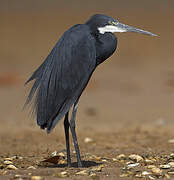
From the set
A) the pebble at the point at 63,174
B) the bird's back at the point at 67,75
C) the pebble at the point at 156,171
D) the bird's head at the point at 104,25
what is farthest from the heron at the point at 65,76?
the pebble at the point at 156,171

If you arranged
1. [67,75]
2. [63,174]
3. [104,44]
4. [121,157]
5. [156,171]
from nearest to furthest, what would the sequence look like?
1. [63,174]
2. [156,171]
3. [67,75]
4. [104,44]
5. [121,157]

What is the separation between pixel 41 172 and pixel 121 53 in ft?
49.8

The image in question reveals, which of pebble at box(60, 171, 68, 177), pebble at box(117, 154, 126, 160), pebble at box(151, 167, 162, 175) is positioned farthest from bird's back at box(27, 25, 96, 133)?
pebble at box(117, 154, 126, 160)

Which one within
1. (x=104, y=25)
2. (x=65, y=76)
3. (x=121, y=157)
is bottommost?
(x=121, y=157)

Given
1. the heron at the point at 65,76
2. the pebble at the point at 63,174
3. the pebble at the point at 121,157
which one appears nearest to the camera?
the pebble at the point at 63,174

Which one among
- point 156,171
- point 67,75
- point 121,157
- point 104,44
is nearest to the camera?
point 156,171

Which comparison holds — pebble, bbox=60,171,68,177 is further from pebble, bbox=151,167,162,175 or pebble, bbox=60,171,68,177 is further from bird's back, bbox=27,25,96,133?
pebble, bbox=151,167,162,175

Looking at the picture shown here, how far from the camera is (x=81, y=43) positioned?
17.0 ft

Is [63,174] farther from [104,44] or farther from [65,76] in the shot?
[104,44]

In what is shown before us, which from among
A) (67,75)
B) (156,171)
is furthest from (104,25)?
(156,171)

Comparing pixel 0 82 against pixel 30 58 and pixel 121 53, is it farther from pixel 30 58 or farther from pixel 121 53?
pixel 121 53

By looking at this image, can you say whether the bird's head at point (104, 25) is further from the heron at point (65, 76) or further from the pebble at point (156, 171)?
the pebble at point (156, 171)

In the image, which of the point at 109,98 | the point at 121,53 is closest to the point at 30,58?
the point at 121,53

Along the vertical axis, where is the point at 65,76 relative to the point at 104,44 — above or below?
below
